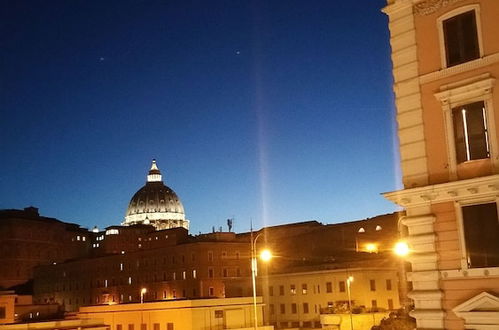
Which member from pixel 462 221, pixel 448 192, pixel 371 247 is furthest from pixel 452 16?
pixel 371 247

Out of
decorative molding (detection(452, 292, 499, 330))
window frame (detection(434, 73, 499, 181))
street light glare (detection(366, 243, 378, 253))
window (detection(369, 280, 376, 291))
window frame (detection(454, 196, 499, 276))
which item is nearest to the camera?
decorative molding (detection(452, 292, 499, 330))

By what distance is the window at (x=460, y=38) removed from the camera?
55.0 feet

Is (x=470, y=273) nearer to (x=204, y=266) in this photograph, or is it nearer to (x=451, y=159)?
(x=451, y=159)

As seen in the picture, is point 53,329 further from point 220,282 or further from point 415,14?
point 220,282

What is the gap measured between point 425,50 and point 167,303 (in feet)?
144

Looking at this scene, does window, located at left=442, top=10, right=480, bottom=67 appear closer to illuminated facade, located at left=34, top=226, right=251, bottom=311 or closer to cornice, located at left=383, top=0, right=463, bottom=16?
cornice, located at left=383, top=0, right=463, bottom=16

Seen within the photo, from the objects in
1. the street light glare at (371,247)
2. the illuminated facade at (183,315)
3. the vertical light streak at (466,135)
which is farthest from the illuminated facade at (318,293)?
the vertical light streak at (466,135)

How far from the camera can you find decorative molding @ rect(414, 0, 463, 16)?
17422 millimetres

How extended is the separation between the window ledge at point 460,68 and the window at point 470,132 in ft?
2.90

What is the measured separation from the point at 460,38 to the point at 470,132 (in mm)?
2438

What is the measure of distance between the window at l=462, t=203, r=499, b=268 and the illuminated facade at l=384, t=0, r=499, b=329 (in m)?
0.02

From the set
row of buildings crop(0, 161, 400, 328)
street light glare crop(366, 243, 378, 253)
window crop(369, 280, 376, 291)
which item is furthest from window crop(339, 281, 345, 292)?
street light glare crop(366, 243, 378, 253)

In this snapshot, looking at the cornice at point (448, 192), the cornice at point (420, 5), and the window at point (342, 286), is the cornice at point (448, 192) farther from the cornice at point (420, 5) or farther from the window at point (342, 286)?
the window at point (342, 286)

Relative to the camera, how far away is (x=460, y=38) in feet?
55.9
